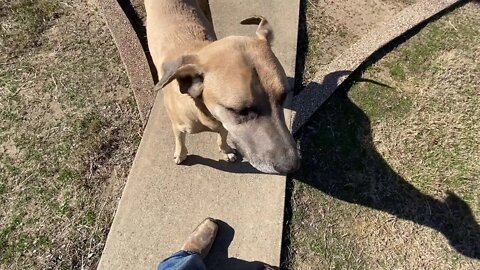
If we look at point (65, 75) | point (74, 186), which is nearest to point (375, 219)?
point (74, 186)

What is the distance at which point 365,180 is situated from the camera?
454 cm

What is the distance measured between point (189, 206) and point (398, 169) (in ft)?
7.65

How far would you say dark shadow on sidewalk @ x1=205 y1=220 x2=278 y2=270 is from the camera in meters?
3.91

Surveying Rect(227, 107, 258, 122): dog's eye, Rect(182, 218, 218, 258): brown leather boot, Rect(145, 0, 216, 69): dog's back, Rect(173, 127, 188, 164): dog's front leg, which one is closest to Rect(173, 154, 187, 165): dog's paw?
Rect(173, 127, 188, 164): dog's front leg

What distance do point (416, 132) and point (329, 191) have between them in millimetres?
1365

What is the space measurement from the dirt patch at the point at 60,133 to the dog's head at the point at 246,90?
1.72 m

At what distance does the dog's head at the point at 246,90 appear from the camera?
3.01 m

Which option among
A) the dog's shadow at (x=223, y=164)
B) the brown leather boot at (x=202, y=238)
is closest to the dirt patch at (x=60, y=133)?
the dog's shadow at (x=223, y=164)

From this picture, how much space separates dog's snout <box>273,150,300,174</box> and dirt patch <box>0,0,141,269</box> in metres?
1.90

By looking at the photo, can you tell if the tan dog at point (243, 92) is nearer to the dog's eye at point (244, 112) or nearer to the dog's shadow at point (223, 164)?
the dog's eye at point (244, 112)

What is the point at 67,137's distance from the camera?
461 centimetres

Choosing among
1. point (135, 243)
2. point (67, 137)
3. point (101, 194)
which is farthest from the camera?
point (67, 137)

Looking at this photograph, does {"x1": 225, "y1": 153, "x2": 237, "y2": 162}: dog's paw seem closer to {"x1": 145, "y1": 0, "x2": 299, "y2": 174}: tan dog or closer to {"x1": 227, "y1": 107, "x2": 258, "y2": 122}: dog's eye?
{"x1": 145, "y1": 0, "x2": 299, "y2": 174}: tan dog

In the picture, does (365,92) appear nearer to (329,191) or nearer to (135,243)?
(329,191)
